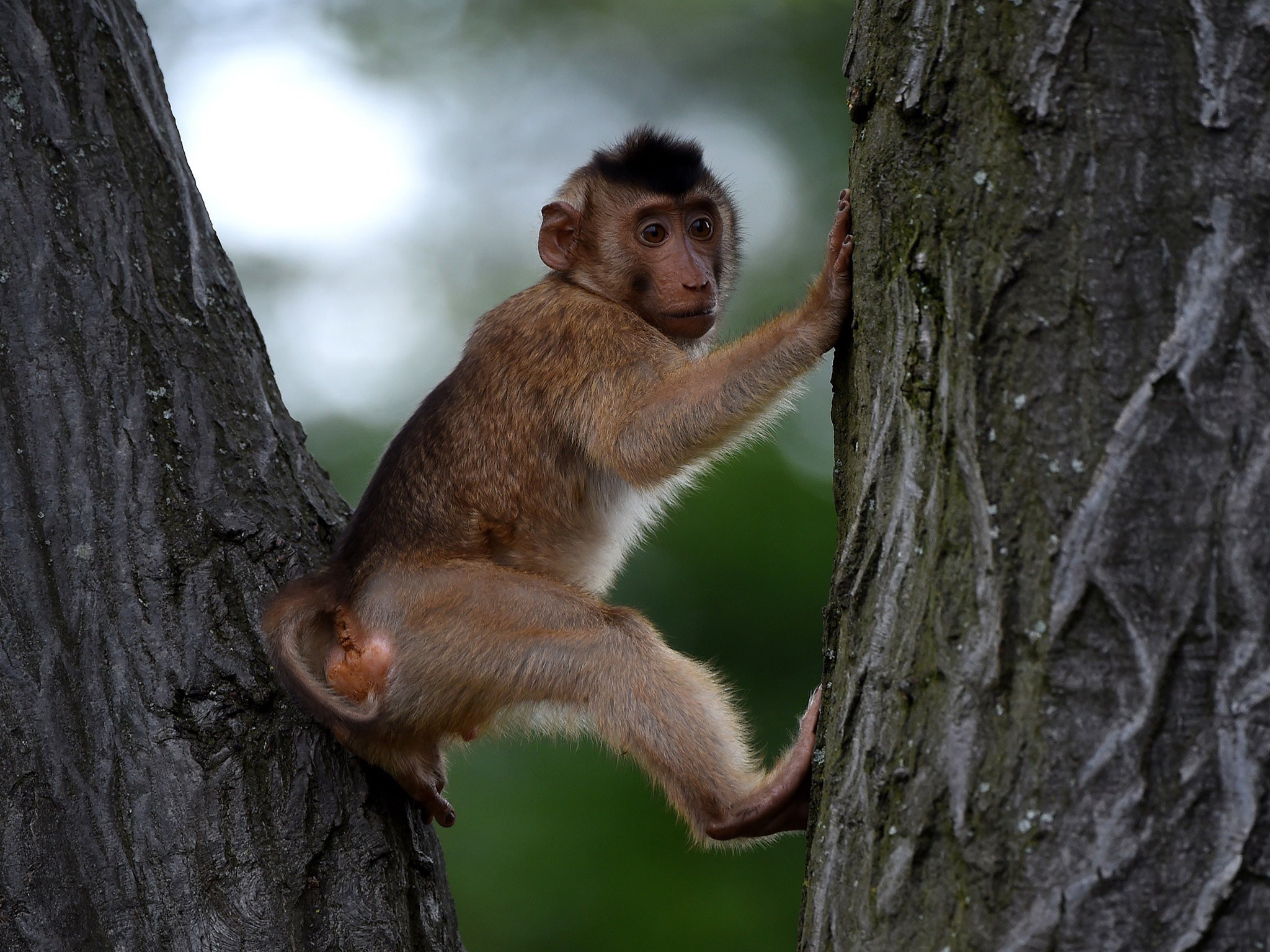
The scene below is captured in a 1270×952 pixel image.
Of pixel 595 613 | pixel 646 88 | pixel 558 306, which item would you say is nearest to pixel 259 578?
pixel 595 613

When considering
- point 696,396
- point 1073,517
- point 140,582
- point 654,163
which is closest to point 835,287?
point 696,396

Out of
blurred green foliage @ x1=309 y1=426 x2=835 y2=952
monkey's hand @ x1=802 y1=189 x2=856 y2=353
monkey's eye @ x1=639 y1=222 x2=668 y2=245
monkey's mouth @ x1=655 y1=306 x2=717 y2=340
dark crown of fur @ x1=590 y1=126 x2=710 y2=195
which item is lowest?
blurred green foliage @ x1=309 y1=426 x2=835 y2=952

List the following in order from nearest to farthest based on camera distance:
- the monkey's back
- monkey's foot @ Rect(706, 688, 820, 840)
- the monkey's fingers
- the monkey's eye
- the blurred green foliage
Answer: the monkey's fingers, monkey's foot @ Rect(706, 688, 820, 840), the monkey's back, the monkey's eye, the blurred green foliage

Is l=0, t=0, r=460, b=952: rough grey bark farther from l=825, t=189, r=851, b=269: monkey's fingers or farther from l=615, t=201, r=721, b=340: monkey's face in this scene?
l=825, t=189, r=851, b=269: monkey's fingers

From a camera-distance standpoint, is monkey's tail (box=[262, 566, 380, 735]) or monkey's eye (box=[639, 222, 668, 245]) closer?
monkey's tail (box=[262, 566, 380, 735])

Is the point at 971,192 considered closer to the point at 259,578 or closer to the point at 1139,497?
the point at 1139,497

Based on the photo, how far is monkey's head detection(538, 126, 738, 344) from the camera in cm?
516

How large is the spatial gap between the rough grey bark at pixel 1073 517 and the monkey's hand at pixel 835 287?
618 mm

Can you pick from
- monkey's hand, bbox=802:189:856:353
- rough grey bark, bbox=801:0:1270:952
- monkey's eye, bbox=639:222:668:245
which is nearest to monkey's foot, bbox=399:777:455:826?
rough grey bark, bbox=801:0:1270:952

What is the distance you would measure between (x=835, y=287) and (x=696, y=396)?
39.2 inches

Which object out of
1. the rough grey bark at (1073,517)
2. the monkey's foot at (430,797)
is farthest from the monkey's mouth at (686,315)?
the rough grey bark at (1073,517)

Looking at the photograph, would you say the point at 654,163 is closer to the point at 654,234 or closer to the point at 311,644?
the point at 654,234

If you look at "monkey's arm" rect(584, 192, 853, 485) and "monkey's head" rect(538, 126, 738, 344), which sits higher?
"monkey's head" rect(538, 126, 738, 344)

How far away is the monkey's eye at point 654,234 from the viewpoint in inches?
210
